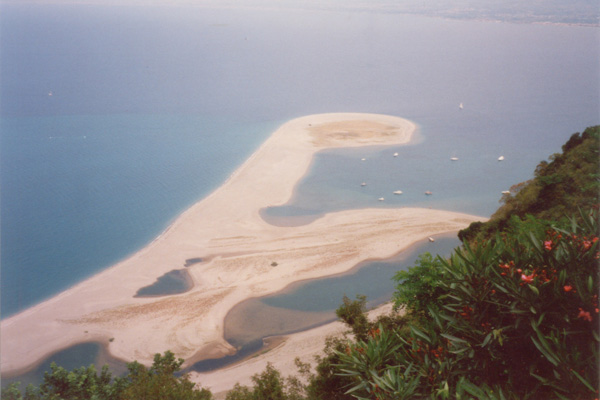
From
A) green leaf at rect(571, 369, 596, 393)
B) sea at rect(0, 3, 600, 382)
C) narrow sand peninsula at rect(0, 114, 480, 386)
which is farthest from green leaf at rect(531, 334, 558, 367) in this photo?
sea at rect(0, 3, 600, 382)

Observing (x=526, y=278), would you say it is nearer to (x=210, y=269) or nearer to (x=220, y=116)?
(x=210, y=269)

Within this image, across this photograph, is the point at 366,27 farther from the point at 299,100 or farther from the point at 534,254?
the point at 534,254

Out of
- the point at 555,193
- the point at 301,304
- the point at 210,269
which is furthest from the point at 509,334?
the point at 210,269

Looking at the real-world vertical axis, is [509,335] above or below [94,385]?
above

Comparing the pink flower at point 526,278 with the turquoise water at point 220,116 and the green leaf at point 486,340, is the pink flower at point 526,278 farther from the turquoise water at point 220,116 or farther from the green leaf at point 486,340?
the turquoise water at point 220,116

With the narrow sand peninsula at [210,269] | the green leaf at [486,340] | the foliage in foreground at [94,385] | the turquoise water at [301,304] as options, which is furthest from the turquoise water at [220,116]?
the green leaf at [486,340]

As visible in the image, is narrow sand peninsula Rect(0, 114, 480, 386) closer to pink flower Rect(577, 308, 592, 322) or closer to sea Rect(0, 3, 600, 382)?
sea Rect(0, 3, 600, 382)
